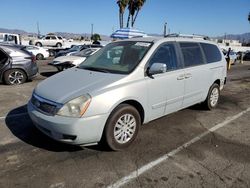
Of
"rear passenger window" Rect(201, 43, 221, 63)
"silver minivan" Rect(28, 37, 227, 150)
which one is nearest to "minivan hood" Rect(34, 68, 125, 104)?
"silver minivan" Rect(28, 37, 227, 150)

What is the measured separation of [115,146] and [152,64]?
149 cm

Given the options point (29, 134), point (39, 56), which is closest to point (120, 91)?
point (29, 134)

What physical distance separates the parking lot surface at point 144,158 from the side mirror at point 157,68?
1.19 m

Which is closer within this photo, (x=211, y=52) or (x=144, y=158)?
(x=144, y=158)

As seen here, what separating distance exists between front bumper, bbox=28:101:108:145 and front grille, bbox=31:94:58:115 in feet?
0.22

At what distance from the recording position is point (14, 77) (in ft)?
30.1

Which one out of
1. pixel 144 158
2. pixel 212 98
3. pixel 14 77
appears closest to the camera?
pixel 144 158

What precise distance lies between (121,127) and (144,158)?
575 mm

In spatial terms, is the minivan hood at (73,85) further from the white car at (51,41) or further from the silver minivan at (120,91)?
the white car at (51,41)

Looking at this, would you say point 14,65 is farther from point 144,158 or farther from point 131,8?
point 131,8

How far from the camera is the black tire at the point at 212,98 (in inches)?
238

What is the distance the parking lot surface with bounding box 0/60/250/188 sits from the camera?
323 cm

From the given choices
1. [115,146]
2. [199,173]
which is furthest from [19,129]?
[199,173]

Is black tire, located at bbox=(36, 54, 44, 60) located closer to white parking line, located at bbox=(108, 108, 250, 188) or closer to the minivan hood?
the minivan hood
